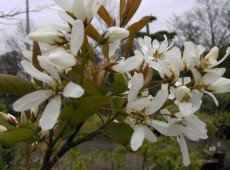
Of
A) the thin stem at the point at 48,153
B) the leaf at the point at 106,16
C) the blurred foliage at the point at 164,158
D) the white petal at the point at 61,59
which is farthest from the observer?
the blurred foliage at the point at 164,158

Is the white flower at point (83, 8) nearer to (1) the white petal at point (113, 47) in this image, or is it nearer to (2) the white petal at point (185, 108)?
(1) the white petal at point (113, 47)

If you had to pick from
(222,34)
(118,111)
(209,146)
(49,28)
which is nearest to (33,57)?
(49,28)

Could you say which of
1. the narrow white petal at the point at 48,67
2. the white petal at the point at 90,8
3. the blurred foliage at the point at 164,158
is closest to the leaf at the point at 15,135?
the narrow white petal at the point at 48,67

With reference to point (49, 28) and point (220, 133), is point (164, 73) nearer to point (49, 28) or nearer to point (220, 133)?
point (49, 28)

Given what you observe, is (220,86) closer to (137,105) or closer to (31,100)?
(137,105)

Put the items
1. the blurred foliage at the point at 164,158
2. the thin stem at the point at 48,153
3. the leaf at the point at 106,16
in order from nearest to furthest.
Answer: the thin stem at the point at 48,153, the leaf at the point at 106,16, the blurred foliage at the point at 164,158

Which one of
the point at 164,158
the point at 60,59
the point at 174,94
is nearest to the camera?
the point at 60,59

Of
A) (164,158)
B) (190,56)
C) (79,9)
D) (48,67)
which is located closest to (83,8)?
(79,9)
